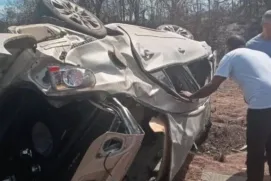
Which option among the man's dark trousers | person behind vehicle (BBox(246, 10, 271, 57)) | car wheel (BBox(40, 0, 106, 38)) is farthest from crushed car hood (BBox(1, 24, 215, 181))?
person behind vehicle (BBox(246, 10, 271, 57))

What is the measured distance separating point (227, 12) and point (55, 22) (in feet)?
55.3

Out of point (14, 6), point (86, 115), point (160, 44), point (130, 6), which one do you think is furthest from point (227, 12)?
point (86, 115)

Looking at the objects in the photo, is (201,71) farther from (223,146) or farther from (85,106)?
(85,106)

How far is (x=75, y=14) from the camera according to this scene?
13.6ft

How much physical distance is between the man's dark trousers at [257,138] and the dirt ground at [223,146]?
822mm

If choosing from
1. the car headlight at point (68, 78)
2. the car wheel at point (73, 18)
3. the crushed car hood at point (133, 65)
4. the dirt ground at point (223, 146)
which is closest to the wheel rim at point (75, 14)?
the car wheel at point (73, 18)

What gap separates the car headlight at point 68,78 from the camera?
9.83 ft

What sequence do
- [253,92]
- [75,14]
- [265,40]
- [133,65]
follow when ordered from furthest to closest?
[265,40], [253,92], [75,14], [133,65]

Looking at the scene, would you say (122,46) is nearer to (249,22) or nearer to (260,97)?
(260,97)

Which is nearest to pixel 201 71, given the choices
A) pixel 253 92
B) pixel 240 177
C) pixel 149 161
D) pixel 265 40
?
pixel 265 40

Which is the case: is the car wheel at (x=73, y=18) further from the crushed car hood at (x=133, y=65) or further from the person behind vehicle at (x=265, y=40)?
the person behind vehicle at (x=265, y=40)

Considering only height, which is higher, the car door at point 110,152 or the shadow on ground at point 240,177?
the car door at point 110,152

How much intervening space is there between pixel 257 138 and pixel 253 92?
420mm

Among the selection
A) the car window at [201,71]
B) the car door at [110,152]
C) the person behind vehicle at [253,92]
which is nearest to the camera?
the car door at [110,152]
